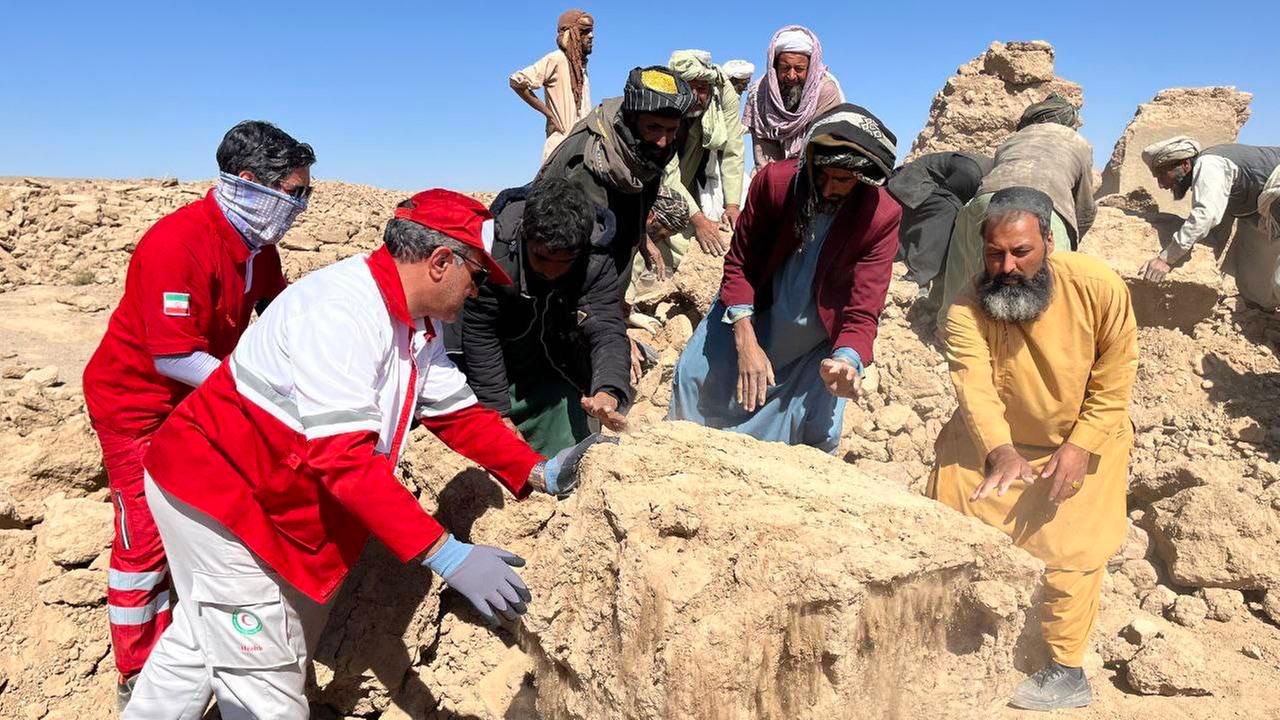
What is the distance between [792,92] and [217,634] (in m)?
4.14

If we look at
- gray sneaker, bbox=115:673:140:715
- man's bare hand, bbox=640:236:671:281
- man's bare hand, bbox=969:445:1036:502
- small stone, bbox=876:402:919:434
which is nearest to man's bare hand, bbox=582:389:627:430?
man's bare hand, bbox=969:445:1036:502

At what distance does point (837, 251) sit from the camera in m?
2.94

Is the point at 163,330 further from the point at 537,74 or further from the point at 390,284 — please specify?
the point at 537,74

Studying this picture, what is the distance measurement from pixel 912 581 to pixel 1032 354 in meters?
1.47

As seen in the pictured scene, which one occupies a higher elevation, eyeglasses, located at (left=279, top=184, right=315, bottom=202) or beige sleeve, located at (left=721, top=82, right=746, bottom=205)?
beige sleeve, located at (left=721, top=82, right=746, bottom=205)

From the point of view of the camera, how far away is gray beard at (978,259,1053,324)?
277 cm

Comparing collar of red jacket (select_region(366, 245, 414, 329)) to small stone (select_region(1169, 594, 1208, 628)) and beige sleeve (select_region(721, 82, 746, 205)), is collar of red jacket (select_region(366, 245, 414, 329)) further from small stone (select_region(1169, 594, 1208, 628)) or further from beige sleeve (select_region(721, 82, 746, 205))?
small stone (select_region(1169, 594, 1208, 628))

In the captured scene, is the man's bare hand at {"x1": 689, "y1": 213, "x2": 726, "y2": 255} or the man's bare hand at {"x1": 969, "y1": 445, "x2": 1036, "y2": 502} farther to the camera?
the man's bare hand at {"x1": 689, "y1": 213, "x2": 726, "y2": 255}

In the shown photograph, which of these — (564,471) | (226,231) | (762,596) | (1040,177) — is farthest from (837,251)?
(1040,177)

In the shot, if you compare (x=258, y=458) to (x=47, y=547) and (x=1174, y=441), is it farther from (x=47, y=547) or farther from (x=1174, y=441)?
(x=1174, y=441)

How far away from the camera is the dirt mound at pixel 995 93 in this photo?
25.6 feet

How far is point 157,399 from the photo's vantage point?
257 centimetres

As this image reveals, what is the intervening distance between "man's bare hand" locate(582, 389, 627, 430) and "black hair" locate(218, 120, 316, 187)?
1.25 metres

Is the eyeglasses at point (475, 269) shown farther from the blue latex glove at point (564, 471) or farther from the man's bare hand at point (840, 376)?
the man's bare hand at point (840, 376)
